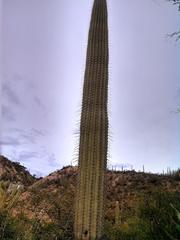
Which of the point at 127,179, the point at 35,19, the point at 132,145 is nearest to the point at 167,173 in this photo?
the point at 127,179

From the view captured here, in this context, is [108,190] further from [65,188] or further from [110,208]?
[110,208]

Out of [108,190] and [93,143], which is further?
[108,190]

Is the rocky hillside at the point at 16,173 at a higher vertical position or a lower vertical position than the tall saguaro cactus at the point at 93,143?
higher

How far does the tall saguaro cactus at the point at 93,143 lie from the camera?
5344 millimetres

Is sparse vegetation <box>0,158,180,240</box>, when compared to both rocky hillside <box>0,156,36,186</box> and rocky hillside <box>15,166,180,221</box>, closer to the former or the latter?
rocky hillside <box>15,166,180,221</box>

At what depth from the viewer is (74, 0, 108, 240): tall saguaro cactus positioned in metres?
5.34

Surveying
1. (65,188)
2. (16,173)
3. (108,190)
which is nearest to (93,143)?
(108,190)

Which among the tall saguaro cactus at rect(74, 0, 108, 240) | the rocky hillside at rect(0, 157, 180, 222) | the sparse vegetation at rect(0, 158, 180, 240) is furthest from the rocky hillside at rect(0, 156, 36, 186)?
the tall saguaro cactus at rect(74, 0, 108, 240)

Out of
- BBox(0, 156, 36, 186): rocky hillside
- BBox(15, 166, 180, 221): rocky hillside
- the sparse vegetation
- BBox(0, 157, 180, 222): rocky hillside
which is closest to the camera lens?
the sparse vegetation

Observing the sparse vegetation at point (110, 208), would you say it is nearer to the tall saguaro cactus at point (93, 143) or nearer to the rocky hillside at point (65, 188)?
the rocky hillside at point (65, 188)

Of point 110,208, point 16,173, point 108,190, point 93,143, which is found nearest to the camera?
point 93,143

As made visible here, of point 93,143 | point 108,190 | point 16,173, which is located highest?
point 16,173

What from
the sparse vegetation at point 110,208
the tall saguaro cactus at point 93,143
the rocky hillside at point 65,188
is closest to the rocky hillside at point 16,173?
the rocky hillside at point 65,188

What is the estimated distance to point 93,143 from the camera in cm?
550
